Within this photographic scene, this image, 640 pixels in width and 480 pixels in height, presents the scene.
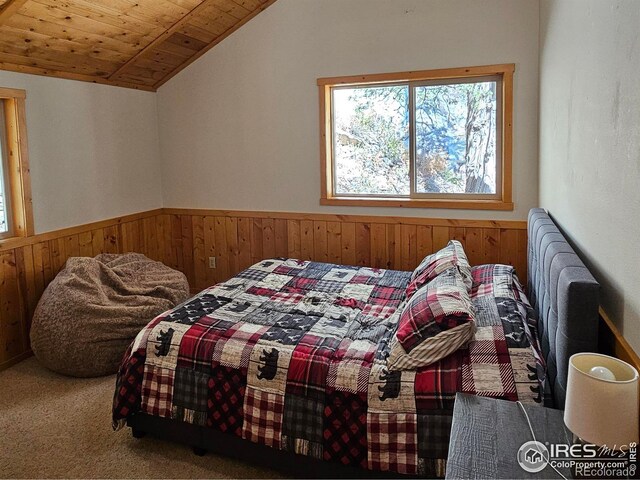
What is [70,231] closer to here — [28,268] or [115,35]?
[28,268]

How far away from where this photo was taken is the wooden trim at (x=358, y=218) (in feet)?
12.4

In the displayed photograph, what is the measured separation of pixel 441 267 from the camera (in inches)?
109

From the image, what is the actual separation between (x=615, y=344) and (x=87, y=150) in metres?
4.03

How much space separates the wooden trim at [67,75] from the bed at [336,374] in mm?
2181

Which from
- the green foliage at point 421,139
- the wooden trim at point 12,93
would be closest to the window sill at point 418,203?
the green foliage at point 421,139

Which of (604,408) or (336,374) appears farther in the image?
(336,374)

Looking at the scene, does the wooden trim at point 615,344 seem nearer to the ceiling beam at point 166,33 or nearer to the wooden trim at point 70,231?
the ceiling beam at point 166,33

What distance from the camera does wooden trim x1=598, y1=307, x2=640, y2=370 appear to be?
4.33 feet

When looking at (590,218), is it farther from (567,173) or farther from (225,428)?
(225,428)

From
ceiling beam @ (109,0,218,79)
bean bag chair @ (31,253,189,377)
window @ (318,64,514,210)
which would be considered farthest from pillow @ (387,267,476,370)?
ceiling beam @ (109,0,218,79)

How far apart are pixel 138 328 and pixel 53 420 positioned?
0.79 meters

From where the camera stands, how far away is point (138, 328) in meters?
3.39

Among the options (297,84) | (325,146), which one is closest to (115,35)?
(297,84)

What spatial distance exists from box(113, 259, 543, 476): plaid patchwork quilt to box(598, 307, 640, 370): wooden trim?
37cm
